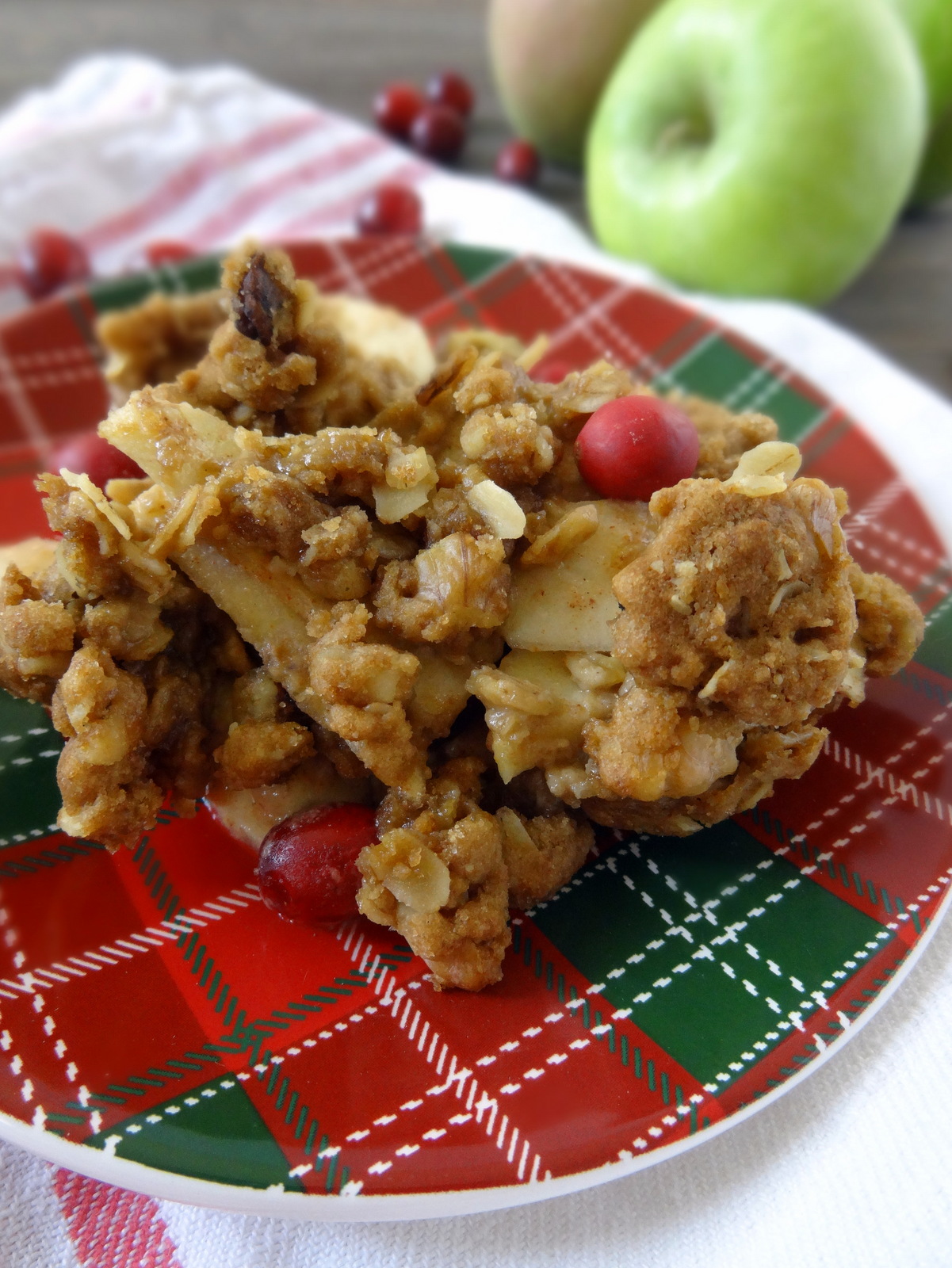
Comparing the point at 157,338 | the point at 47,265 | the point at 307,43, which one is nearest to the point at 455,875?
the point at 157,338

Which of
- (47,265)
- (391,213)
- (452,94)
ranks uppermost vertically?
(452,94)

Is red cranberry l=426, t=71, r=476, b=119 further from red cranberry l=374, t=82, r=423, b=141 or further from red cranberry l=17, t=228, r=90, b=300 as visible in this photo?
red cranberry l=17, t=228, r=90, b=300

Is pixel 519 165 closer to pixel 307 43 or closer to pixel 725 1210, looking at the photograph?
pixel 307 43

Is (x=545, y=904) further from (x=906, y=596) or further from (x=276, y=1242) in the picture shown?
(x=906, y=596)

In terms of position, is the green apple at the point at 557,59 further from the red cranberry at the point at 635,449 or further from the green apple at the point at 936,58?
the red cranberry at the point at 635,449

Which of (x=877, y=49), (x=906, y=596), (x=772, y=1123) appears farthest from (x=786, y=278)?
(x=772, y=1123)

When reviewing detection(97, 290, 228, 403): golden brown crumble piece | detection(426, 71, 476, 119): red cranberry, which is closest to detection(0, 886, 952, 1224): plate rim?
detection(97, 290, 228, 403): golden brown crumble piece

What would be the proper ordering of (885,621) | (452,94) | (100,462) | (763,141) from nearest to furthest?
(885,621), (100,462), (763,141), (452,94)
